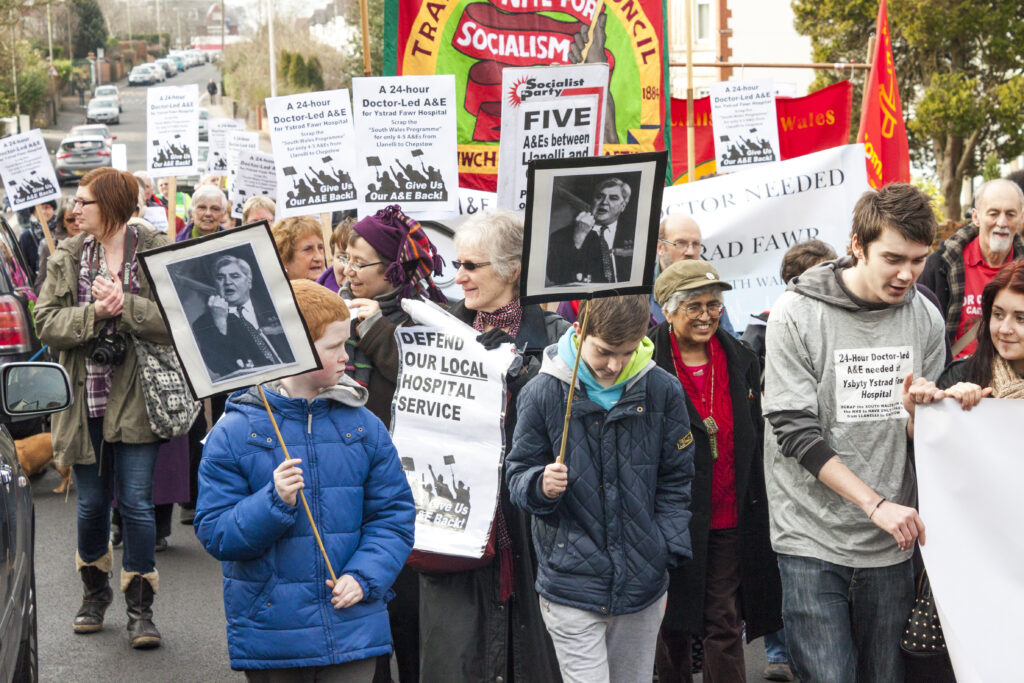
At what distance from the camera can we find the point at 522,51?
22.7 ft

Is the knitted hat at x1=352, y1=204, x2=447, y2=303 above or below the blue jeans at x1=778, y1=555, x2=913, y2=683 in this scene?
above

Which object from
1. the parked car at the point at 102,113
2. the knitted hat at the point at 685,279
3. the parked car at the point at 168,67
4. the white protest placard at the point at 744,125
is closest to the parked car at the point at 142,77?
the parked car at the point at 168,67

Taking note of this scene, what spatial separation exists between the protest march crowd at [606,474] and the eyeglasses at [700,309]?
0.5 inches

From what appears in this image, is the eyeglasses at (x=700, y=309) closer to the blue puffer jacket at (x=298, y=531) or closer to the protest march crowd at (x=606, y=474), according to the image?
the protest march crowd at (x=606, y=474)

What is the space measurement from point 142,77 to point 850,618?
9940 cm

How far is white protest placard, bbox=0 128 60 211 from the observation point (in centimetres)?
1217

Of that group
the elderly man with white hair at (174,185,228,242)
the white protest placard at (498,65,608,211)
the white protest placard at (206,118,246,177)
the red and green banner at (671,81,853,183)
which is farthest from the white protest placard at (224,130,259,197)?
the white protest placard at (498,65,608,211)

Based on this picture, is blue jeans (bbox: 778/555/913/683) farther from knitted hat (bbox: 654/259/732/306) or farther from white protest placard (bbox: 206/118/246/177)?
Result: white protest placard (bbox: 206/118/246/177)

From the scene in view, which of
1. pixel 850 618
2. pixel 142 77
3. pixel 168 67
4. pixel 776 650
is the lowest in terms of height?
pixel 776 650

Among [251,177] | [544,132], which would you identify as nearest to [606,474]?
[544,132]

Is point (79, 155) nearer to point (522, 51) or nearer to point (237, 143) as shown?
point (237, 143)

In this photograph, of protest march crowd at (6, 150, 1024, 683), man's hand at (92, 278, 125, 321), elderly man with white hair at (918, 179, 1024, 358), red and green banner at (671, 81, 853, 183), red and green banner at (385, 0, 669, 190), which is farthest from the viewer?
red and green banner at (671, 81, 853, 183)

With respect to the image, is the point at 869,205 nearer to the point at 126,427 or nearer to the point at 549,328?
the point at 549,328

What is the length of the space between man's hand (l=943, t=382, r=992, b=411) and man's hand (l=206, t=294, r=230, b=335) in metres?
2.06
